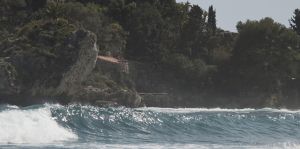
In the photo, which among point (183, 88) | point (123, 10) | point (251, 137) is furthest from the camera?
point (123, 10)

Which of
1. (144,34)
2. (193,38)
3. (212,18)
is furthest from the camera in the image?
(212,18)

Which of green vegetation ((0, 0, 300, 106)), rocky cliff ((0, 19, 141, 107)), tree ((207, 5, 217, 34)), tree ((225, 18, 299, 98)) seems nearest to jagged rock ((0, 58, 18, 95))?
rocky cliff ((0, 19, 141, 107))

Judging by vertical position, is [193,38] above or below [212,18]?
below

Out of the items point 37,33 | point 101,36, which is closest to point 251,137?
point 37,33

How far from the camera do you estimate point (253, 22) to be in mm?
63812

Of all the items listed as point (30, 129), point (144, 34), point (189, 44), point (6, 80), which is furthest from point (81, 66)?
point (189, 44)

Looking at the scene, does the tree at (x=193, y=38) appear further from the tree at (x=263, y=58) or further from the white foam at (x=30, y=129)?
the white foam at (x=30, y=129)

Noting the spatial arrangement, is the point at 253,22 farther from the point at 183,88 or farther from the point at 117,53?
the point at 117,53

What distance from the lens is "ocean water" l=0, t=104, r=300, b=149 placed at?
21.0 m

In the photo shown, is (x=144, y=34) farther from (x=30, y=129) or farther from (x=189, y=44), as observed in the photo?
(x=30, y=129)

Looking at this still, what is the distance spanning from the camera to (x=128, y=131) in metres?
25.2

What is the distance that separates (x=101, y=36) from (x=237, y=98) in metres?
13.8

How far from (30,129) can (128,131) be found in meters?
4.45

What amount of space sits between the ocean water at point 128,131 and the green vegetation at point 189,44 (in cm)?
2488
